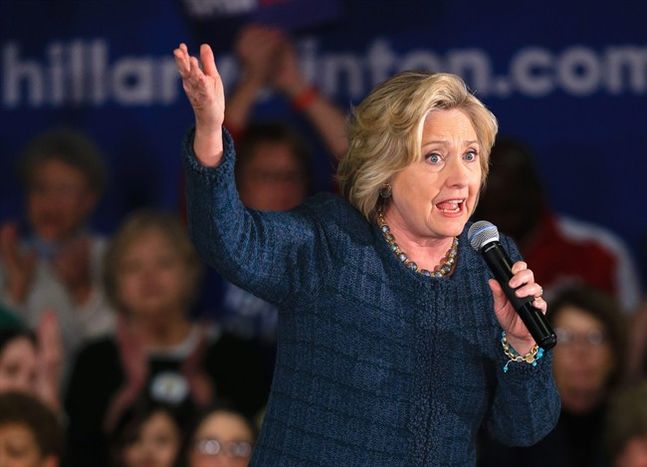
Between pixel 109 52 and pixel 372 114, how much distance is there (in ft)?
9.06

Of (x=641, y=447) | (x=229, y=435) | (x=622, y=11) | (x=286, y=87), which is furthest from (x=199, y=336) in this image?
(x=622, y=11)

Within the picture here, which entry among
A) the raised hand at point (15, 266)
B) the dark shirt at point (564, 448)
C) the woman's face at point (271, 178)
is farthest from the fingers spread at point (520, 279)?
the raised hand at point (15, 266)

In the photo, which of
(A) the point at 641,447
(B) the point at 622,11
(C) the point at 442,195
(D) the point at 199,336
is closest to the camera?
(C) the point at 442,195

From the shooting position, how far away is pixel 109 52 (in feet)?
16.3

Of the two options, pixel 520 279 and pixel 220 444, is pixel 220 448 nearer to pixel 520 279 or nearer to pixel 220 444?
pixel 220 444

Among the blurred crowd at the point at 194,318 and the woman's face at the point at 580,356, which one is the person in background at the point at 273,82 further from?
the woman's face at the point at 580,356

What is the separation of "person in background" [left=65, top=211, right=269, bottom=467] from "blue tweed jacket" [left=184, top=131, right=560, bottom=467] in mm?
1939

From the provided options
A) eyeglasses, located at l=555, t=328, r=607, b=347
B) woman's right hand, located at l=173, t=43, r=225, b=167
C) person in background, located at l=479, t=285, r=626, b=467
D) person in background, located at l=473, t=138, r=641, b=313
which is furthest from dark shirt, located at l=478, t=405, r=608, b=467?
woman's right hand, located at l=173, t=43, r=225, b=167

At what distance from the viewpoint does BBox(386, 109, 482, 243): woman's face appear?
2322 mm

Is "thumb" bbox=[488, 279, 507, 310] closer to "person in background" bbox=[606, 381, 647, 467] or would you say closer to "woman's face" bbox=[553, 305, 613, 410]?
"person in background" bbox=[606, 381, 647, 467]

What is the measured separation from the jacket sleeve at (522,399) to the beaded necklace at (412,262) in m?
0.09

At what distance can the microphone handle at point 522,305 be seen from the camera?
2.20 metres

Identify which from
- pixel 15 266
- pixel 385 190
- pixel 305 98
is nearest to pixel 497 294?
pixel 385 190

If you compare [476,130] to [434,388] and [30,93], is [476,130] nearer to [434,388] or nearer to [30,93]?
[434,388]
